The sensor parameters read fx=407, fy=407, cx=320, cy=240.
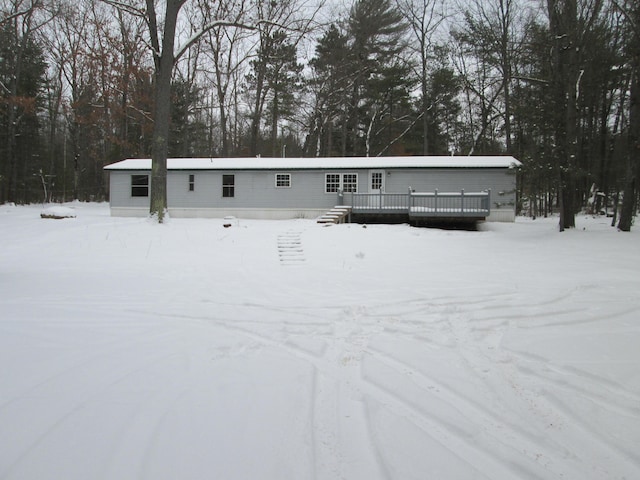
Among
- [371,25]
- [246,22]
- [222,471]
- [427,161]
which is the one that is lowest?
[222,471]

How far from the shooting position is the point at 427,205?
16906 mm

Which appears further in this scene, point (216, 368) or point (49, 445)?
point (216, 368)

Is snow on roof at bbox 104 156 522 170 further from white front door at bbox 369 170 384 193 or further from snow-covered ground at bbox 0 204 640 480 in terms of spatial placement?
snow-covered ground at bbox 0 204 640 480

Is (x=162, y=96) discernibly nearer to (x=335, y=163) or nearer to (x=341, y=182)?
(x=335, y=163)

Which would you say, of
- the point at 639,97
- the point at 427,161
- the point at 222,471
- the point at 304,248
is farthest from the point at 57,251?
the point at 639,97

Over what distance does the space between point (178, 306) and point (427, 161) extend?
15.5m

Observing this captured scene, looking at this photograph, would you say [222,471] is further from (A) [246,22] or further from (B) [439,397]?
(A) [246,22]

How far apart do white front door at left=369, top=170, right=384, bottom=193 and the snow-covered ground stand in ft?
37.0

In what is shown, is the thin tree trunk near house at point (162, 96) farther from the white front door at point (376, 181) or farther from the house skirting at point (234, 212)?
the white front door at point (376, 181)

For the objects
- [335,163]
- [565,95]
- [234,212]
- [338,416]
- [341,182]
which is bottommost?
[338,416]

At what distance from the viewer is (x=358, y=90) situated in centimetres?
2873

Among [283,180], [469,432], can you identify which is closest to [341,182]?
[283,180]

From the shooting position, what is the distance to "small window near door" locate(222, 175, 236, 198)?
779 inches

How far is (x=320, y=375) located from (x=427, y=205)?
14.4 meters
